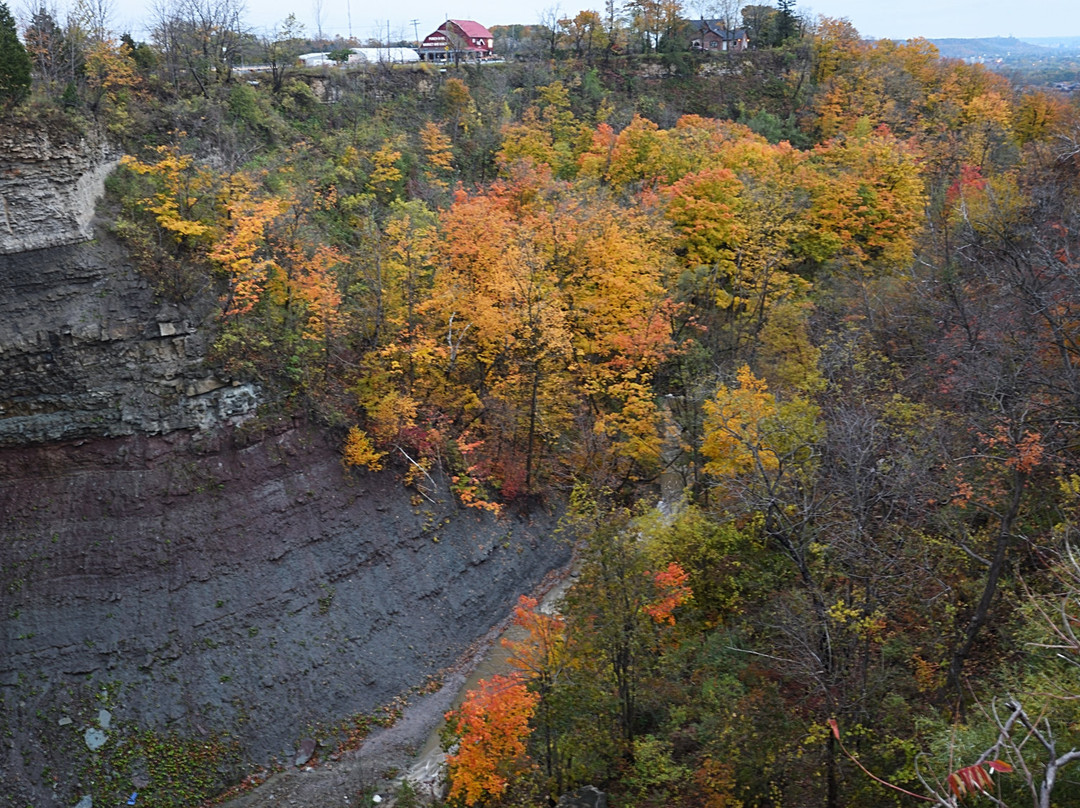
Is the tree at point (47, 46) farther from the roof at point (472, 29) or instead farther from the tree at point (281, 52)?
the roof at point (472, 29)

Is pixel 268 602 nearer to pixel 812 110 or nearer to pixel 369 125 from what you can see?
pixel 369 125

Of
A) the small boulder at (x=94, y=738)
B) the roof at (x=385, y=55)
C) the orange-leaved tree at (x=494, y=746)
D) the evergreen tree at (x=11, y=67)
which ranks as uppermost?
the roof at (x=385, y=55)

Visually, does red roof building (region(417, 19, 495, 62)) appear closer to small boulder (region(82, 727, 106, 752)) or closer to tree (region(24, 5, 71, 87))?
tree (region(24, 5, 71, 87))

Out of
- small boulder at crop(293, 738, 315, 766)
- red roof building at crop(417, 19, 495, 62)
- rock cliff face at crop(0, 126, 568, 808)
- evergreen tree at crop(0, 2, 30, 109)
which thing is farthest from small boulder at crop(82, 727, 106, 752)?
red roof building at crop(417, 19, 495, 62)

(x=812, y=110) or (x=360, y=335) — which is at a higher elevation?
(x=812, y=110)

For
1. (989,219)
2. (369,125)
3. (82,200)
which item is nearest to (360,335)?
(82,200)

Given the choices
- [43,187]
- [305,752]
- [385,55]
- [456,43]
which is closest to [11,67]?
[43,187]

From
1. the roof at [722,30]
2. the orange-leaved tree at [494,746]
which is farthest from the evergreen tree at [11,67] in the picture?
the roof at [722,30]
